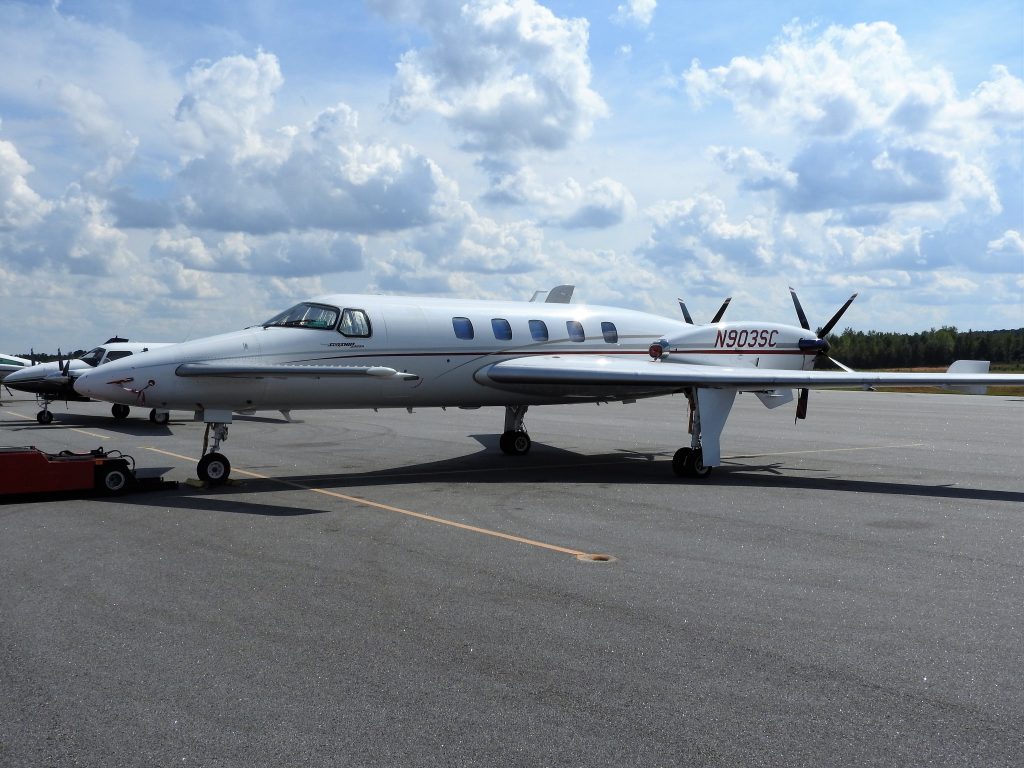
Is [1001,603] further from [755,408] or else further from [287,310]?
[755,408]

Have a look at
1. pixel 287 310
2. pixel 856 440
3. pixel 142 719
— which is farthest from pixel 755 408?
pixel 142 719

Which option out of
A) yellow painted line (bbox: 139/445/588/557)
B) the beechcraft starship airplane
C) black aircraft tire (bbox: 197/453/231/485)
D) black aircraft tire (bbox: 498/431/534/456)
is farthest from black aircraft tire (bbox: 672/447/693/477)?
the beechcraft starship airplane

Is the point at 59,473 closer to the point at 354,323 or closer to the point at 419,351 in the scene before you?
the point at 354,323

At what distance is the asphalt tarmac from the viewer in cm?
518

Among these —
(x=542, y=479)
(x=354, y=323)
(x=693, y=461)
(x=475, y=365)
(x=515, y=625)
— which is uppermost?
(x=354, y=323)

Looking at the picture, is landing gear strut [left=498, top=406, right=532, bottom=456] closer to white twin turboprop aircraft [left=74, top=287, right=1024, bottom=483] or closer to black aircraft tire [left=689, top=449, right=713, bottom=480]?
white twin turboprop aircraft [left=74, top=287, right=1024, bottom=483]

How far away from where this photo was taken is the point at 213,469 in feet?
49.7

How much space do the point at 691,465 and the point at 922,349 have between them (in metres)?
136

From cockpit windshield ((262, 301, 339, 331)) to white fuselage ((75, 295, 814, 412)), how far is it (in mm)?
128

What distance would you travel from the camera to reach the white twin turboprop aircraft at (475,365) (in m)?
14.7

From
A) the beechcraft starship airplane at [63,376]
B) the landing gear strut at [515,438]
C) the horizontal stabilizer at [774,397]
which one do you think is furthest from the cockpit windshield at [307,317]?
the beechcraft starship airplane at [63,376]

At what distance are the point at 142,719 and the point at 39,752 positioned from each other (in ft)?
1.93

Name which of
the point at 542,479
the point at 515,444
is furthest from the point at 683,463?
the point at 515,444

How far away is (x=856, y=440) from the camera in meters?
25.5
